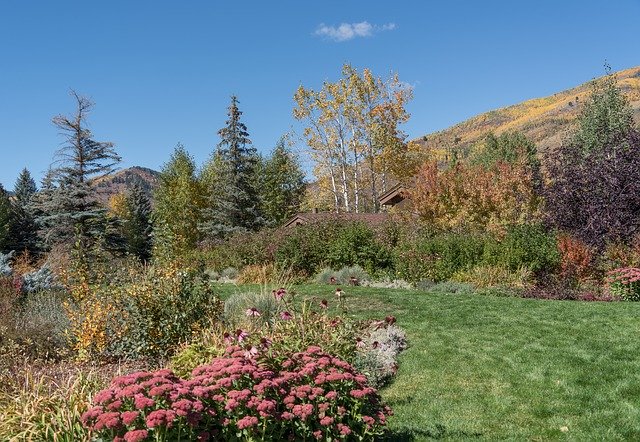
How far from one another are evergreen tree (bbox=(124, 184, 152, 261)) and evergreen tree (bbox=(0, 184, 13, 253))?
7941 mm

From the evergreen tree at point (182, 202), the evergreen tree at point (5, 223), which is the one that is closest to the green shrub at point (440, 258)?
the evergreen tree at point (182, 202)

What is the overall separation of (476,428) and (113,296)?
17.0 feet

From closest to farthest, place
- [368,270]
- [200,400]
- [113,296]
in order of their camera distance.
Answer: [200,400] < [113,296] < [368,270]

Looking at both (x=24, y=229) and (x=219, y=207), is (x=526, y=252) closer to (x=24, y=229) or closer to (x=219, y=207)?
(x=219, y=207)

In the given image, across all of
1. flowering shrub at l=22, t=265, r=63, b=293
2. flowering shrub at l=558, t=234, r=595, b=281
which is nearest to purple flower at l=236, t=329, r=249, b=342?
flowering shrub at l=22, t=265, r=63, b=293

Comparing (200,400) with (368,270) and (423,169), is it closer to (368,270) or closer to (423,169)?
(368,270)

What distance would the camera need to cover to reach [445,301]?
1134 centimetres

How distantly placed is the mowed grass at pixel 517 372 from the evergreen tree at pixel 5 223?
89.6 feet

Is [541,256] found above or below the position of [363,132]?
below

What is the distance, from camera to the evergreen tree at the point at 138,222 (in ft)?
132

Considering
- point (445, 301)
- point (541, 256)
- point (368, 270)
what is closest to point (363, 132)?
point (368, 270)

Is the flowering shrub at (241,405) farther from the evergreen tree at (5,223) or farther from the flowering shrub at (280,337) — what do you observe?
the evergreen tree at (5,223)

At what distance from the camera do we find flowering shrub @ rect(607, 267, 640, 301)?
12.0 meters

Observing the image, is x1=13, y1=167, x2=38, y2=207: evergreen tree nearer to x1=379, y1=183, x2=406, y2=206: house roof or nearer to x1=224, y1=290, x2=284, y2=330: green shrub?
x1=379, y1=183, x2=406, y2=206: house roof
